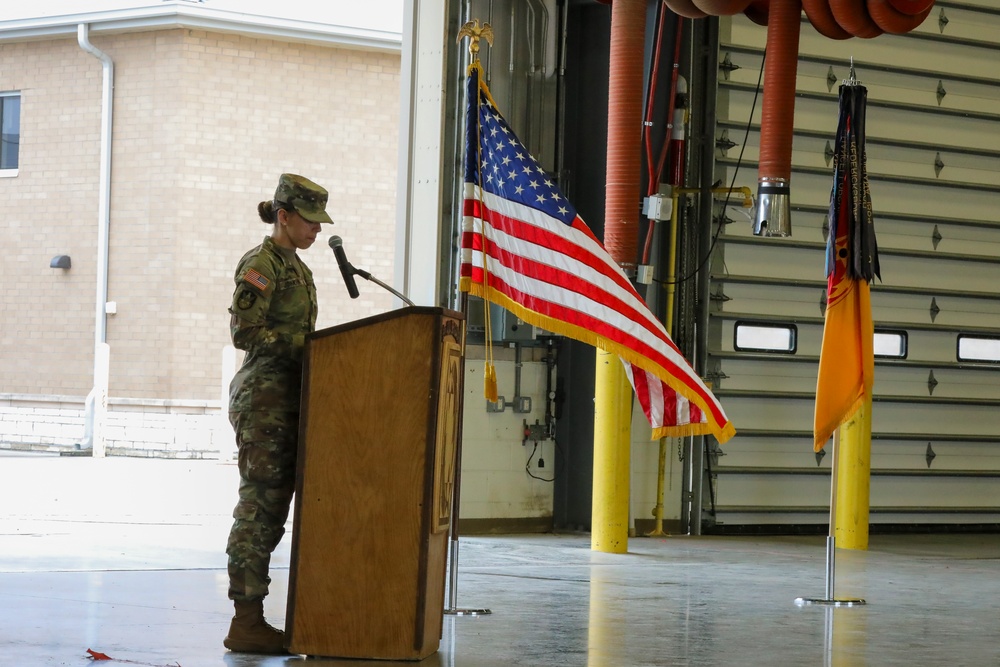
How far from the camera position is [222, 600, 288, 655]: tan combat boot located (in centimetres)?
458

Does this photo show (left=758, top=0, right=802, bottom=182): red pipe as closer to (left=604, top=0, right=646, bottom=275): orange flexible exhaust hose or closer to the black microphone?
(left=604, top=0, right=646, bottom=275): orange flexible exhaust hose

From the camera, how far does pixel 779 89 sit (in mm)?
8383

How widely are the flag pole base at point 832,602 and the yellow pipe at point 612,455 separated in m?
2.10

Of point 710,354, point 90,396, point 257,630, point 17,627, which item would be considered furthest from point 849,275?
point 90,396

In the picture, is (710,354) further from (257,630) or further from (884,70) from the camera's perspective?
(257,630)

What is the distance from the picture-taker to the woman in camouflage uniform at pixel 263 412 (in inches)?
179

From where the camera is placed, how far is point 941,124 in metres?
11.0

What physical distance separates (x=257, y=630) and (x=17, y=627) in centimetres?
103

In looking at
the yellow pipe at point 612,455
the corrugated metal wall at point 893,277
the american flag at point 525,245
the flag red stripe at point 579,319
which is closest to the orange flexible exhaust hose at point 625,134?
the yellow pipe at point 612,455

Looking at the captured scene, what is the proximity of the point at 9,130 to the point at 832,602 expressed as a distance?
1635 centimetres

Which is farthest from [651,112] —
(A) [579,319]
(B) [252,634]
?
(B) [252,634]

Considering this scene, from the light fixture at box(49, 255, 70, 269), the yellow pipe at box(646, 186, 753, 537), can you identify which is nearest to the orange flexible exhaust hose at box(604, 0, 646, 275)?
the yellow pipe at box(646, 186, 753, 537)

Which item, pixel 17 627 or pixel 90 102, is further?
pixel 90 102

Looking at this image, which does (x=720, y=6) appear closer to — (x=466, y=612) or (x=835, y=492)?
(x=835, y=492)
